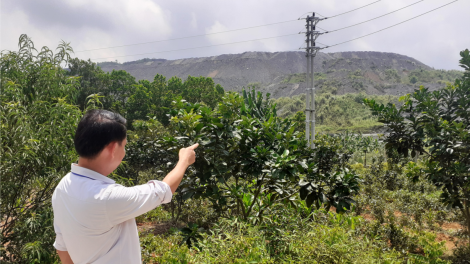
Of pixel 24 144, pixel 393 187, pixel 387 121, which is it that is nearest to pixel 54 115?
pixel 24 144

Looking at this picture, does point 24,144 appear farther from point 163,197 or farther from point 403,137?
point 403,137

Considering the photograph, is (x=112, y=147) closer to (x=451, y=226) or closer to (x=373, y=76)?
(x=451, y=226)

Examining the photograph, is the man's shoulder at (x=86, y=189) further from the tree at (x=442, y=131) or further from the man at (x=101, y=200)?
the tree at (x=442, y=131)

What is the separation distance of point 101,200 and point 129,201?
9 cm

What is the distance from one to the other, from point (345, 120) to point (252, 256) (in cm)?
6328

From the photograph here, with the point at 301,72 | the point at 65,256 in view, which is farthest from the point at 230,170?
the point at 301,72

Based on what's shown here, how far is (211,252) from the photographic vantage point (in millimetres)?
2736

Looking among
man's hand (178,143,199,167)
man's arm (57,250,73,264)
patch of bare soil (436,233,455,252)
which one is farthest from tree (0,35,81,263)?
patch of bare soil (436,233,455,252)

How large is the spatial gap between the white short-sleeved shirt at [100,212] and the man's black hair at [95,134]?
8 centimetres

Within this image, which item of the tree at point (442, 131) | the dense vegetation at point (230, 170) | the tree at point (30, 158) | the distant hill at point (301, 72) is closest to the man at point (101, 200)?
the dense vegetation at point (230, 170)

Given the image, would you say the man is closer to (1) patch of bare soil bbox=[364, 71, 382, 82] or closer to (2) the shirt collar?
(2) the shirt collar

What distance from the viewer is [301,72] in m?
117

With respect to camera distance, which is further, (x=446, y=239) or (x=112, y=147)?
(x=446, y=239)

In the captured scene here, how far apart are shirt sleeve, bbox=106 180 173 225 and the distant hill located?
87.7 m
